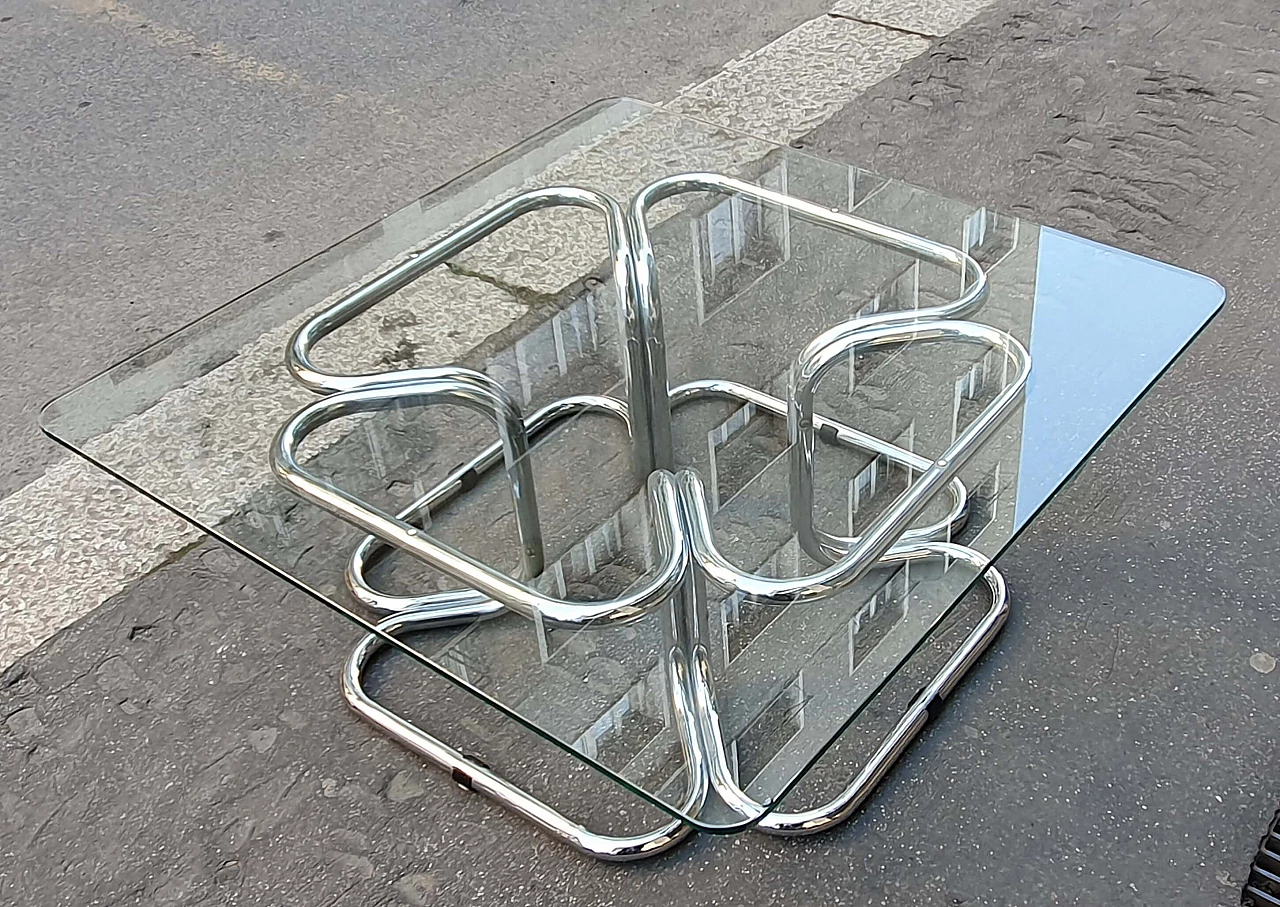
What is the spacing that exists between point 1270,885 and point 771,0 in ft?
6.41

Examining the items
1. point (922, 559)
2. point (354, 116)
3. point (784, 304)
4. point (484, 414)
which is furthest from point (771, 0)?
point (922, 559)

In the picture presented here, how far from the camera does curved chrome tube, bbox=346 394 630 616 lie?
916 millimetres

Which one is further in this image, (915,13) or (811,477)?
(915,13)

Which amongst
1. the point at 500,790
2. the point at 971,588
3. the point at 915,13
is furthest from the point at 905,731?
the point at 915,13

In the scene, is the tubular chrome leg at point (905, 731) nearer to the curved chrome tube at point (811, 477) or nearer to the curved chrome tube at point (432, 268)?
the curved chrome tube at point (811, 477)

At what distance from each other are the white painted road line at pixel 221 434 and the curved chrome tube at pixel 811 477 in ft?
1.01

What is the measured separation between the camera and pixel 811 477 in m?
1.02

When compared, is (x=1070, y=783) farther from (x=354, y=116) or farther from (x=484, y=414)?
(x=354, y=116)

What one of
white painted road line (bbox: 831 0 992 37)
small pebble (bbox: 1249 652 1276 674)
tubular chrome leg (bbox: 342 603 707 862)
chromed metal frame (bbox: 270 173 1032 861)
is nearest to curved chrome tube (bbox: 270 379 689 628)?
chromed metal frame (bbox: 270 173 1032 861)

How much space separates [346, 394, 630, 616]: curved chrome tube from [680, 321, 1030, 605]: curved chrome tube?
13 cm

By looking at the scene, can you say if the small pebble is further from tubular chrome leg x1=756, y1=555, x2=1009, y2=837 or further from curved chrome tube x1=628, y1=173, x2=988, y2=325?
curved chrome tube x1=628, y1=173, x2=988, y2=325

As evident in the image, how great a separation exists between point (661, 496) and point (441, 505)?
0.17 metres

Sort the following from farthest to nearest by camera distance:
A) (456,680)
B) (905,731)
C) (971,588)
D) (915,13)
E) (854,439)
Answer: (915,13)
(905,731)
(854,439)
(971,588)
(456,680)

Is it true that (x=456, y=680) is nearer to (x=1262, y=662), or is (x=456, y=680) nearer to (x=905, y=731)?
(x=905, y=731)
